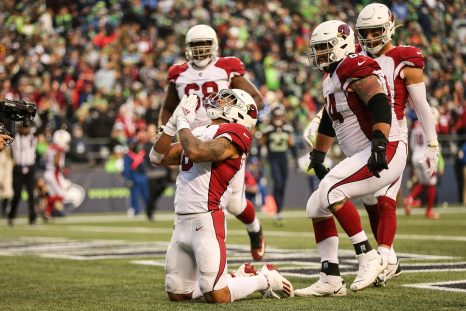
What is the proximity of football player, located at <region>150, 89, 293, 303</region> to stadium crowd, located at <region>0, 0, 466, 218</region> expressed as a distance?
1250 cm

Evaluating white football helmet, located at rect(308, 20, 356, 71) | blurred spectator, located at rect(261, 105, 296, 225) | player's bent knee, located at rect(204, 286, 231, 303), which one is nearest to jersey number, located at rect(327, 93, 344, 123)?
white football helmet, located at rect(308, 20, 356, 71)

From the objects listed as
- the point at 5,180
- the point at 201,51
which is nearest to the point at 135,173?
the point at 5,180

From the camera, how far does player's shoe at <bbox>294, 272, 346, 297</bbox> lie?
6828 millimetres

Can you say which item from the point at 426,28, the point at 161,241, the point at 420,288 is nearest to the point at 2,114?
the point at 420,288

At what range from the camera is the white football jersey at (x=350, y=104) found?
688 cm

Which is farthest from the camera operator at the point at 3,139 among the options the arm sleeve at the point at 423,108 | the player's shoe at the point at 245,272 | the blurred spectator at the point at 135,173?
the blurred spectator at the point at 135,173

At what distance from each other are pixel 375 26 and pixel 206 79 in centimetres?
235

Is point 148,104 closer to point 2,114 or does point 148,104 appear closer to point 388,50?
point 388,50

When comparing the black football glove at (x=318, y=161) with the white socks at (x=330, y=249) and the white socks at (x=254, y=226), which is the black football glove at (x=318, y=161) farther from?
the white socks at (x=254, y=226)

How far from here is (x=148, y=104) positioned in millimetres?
21609

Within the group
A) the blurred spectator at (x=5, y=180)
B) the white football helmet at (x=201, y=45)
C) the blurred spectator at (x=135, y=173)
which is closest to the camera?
the white football helmet at (x=201, y=45)

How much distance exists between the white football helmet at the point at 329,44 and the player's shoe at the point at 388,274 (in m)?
1.58

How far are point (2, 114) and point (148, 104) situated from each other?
1530 centimetres

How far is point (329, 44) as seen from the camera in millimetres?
6973
